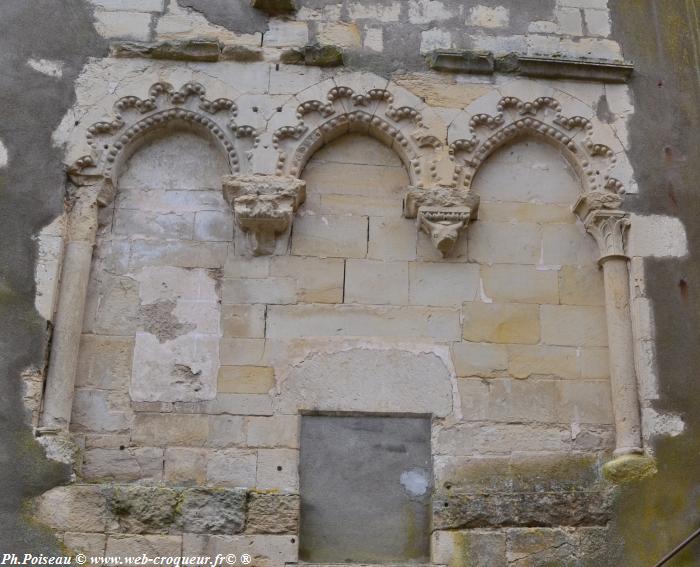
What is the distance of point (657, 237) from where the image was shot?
676cm

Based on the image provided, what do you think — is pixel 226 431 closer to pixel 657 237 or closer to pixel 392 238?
pixel 392 238

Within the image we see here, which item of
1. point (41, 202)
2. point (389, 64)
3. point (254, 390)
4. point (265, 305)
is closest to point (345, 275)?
point (265, 305)

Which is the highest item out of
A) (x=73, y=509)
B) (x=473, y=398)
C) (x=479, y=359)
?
(x=479, y=359)

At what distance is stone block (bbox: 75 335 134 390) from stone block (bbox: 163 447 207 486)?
570mm

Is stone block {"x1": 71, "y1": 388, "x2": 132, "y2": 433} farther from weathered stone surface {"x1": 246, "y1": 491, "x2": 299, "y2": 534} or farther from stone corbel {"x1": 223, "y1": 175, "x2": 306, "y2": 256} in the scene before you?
stone corbel {"x1": 223, "y1": 175, "x2": 306, "y2": 256}

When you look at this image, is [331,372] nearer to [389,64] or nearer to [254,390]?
[254,390]

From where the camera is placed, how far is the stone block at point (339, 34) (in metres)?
7.23

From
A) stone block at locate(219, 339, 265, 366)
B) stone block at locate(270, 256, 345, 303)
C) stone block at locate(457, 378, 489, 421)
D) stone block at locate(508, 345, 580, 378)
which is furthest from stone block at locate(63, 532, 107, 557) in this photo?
stone block at locate(508, 345, 580, 378)

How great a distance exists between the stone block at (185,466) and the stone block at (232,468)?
0.05 metres

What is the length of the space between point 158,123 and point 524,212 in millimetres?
2709

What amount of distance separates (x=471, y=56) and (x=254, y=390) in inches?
116

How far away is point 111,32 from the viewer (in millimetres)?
7117

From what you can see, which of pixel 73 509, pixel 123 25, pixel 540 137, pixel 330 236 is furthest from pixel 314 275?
pixel 123 25

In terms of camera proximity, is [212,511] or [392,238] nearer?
[212,511]
